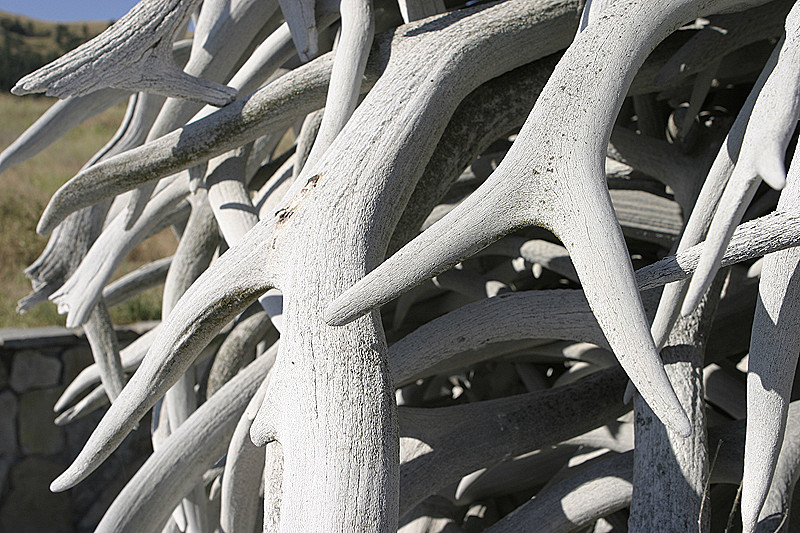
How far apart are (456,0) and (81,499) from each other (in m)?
3.82

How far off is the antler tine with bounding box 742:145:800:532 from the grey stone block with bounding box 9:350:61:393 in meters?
4.29

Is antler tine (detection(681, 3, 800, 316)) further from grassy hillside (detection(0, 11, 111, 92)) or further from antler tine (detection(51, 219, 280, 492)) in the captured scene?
grassy hillside (detection(0, 11, 111, 92))

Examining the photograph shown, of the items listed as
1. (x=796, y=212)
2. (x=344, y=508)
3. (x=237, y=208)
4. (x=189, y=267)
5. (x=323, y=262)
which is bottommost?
(x=344, y=508)

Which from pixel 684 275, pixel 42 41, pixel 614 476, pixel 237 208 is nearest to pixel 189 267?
pixel 237 208

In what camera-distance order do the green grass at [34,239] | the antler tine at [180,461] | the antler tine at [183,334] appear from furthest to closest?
the green grass at [34,239]
the antler tine at [180,461]
the antler tine at [183,334]

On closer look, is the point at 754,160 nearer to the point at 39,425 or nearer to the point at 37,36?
the point at 39,425

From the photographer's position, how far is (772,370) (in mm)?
1093

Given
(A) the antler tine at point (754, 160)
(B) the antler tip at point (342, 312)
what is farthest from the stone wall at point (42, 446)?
(A) the antler tine at point (754, 160)

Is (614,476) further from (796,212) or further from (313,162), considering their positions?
(313,162)

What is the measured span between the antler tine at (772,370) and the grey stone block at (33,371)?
4295 millimetres

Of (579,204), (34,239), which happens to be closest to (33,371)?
(34,239)

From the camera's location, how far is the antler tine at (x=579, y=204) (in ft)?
2.85

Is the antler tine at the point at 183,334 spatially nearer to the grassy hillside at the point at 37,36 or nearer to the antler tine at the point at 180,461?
the antler tine at the point at 180,461

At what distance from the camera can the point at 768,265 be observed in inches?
44.4
